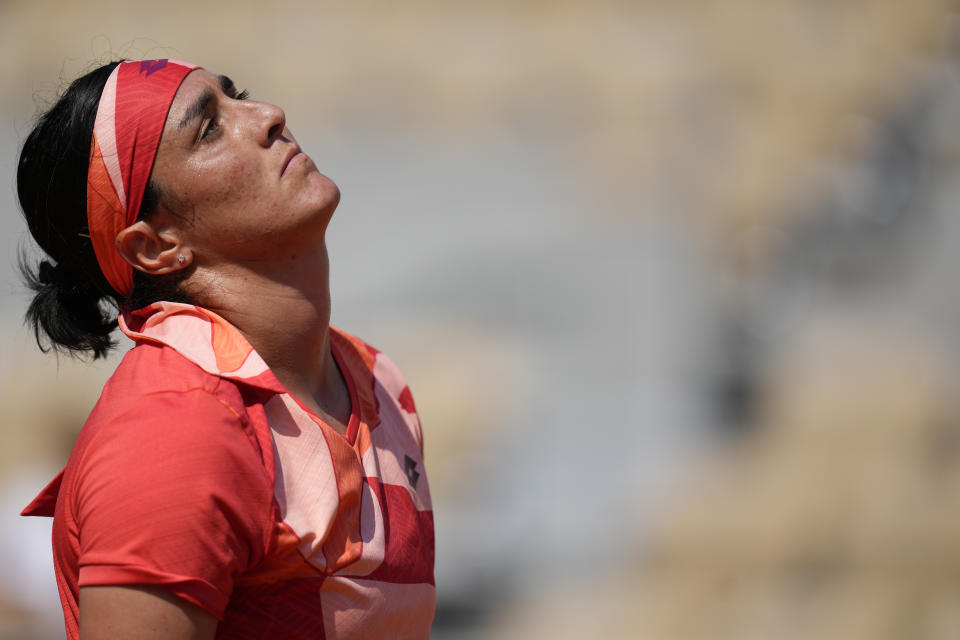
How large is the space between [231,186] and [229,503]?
0.45 metres

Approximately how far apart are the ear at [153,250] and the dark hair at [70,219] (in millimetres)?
19

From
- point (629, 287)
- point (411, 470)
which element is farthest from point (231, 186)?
point (629, 287)

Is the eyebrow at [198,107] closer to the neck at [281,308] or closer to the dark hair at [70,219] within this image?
the dark hair at [70,219]

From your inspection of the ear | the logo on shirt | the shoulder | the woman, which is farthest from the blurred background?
the shoulder

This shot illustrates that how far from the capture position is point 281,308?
1.37 metres

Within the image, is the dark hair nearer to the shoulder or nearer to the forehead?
the forehead

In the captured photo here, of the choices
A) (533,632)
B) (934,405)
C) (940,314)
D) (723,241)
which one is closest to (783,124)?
(723,241)

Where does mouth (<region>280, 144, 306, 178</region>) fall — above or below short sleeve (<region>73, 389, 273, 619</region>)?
above

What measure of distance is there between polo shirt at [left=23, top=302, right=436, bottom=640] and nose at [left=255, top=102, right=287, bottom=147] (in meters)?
0.26

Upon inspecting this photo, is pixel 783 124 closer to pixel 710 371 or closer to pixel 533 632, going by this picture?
pixel 710 371

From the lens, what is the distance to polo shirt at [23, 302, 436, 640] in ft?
3.50

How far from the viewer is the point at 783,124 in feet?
14.0

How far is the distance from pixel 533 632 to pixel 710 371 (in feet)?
4.12

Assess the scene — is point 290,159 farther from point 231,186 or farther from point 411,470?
point 411,470
